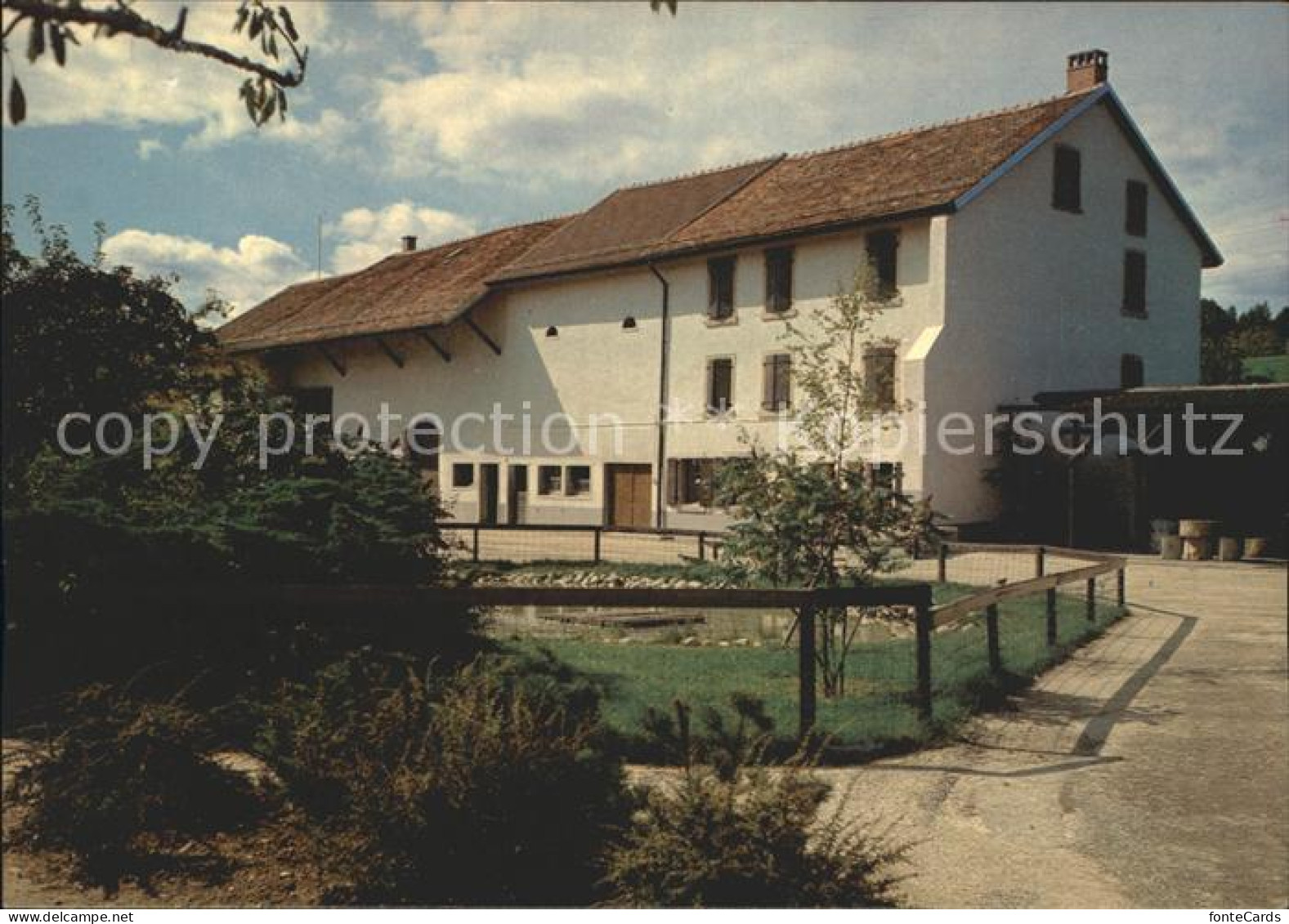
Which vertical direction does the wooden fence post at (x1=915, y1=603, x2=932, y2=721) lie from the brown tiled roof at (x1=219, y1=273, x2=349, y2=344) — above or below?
below

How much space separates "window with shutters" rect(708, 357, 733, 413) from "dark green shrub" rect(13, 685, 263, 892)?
23.6m

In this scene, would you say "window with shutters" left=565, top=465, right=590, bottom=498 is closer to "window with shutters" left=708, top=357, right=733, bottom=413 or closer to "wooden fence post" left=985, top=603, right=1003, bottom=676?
"window with shutters" left=708, top=357, right=733, bottom=413

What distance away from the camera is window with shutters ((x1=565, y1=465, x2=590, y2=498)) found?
101 ft

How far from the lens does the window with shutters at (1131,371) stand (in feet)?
88.8

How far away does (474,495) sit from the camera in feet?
108

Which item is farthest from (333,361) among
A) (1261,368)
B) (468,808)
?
(468,808)

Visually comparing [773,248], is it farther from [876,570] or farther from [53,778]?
[53,778]

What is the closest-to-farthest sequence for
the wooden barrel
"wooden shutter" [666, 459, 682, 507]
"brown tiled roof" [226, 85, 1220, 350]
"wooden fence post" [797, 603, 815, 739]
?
"wooden fence post" [797, 603, 815, 739] → the wooden barrel → "brown tiled roof" [226, 85, 1220, 350] → "wooden shutter" [666, 459, 682, 507]

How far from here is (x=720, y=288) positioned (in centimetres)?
2825

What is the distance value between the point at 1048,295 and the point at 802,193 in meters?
6.22

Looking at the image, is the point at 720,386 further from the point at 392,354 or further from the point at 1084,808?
the point at 1084,808

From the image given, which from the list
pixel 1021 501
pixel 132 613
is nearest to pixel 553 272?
pixel 1021 501

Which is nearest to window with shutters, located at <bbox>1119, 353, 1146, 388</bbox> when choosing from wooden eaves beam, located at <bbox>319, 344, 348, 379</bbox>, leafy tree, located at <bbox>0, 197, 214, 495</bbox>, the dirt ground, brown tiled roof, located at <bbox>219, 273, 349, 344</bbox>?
the dirt ground

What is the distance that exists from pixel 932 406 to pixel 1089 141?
792 centimetres
